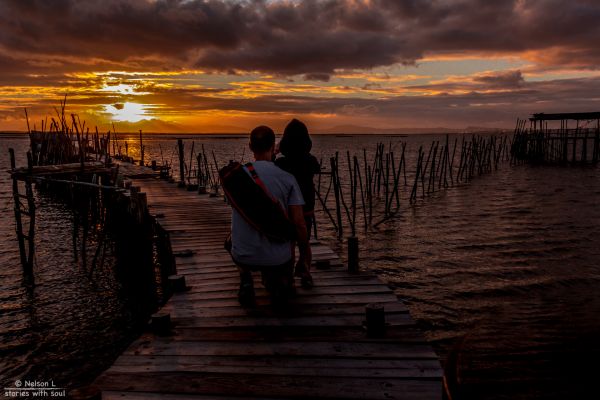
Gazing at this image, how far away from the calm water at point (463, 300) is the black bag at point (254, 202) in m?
2.31

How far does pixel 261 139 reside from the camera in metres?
5.10

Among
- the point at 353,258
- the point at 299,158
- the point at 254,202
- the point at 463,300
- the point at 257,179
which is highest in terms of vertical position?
the point at 299,158

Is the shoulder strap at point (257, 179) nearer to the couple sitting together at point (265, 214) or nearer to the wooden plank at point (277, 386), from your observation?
the couple sitting together at point (265, 214)

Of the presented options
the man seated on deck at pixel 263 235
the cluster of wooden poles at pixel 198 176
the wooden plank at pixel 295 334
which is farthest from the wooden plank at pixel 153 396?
the cluster of wooden poles at pixel 198 176

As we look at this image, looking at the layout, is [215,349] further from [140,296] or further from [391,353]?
[140,296]

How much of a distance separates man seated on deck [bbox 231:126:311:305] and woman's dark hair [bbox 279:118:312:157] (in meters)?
0.59

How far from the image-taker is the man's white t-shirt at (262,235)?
508 cm

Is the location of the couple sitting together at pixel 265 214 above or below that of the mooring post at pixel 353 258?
above

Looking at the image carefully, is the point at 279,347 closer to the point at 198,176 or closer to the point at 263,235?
the point at 263,235

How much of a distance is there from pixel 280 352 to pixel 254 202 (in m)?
1.62

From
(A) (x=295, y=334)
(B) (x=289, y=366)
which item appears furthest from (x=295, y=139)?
(B) (x=289, y=366)

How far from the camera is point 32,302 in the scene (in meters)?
10.9

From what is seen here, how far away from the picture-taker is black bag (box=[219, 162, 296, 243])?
4.96 metres

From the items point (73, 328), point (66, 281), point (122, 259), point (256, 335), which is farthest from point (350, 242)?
point (122, 259)
